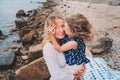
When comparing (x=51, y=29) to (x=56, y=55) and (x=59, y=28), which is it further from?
(x=56, y=55)

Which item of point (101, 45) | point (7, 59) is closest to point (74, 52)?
point (101, 45)

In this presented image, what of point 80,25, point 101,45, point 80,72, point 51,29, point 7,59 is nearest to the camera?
point 51,29

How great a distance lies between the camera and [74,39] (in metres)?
3.62

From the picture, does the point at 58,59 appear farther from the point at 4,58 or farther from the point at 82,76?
the point at 4,58

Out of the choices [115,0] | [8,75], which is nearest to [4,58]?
[8,75]

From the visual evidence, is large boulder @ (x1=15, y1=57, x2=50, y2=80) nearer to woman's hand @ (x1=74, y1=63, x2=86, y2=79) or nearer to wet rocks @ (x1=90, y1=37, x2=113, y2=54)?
wet rocks @ (x1=90, y1=37, x2=113, y2=54)

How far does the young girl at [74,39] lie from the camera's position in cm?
357

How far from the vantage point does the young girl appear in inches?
140

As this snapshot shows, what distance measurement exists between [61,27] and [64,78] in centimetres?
69

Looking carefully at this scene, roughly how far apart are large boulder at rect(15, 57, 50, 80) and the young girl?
307cm

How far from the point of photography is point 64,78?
367cm

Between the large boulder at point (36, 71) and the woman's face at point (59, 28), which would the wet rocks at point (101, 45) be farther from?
the woman's face at point (59, 28)

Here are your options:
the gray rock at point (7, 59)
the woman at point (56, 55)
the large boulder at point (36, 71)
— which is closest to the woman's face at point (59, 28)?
the woman at point (56, 55)

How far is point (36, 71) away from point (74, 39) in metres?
3.39
